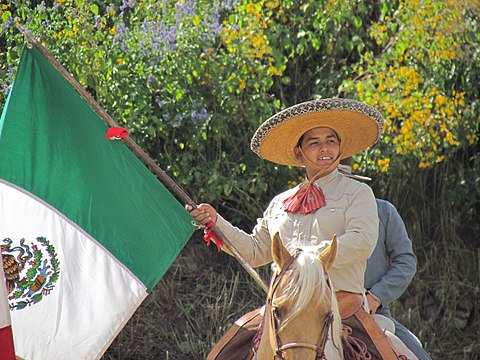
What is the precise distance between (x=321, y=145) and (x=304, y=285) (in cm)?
138

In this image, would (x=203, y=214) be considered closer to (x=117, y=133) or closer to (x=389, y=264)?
(x=117, y=133)

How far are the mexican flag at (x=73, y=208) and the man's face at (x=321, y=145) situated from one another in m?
0.89

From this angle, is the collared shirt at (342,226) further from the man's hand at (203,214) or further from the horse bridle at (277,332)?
the horse bridle at (277,332)

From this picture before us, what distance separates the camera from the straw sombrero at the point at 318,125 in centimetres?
571

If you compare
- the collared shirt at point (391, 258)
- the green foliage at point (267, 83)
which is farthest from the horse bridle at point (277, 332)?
the green foliage at point (267, 83)

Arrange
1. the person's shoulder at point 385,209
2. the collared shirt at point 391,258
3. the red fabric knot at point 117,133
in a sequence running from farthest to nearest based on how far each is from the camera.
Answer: the person's shoulder at point 385,209
the collared shirt at point 391,258
the red fabric knot at point 117,133

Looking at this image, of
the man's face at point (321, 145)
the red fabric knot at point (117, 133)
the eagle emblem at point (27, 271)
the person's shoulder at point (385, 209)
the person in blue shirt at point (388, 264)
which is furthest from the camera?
the person's shoulder at point (385, 209)

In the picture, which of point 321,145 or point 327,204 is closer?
point 327,204

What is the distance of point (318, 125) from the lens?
5.75 m

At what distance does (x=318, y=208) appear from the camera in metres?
5.49

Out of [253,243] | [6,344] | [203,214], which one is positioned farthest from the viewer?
[203,214]

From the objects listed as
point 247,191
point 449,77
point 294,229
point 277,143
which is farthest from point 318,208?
point 449,77

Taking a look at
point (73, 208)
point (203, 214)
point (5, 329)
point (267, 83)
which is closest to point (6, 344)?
point (5, 329)

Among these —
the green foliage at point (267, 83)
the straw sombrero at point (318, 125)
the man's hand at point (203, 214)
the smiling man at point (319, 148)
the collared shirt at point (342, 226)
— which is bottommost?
the collared shirt at point (342, 226)
